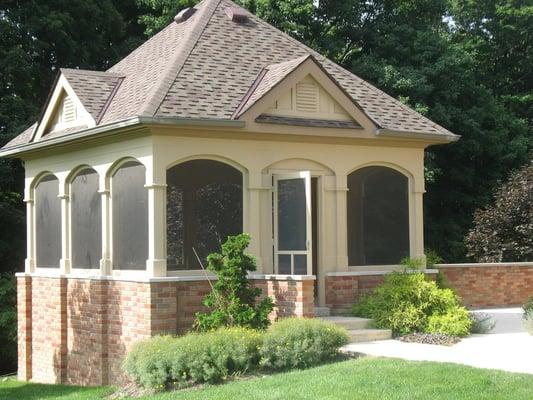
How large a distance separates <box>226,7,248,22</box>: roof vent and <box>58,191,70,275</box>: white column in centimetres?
500

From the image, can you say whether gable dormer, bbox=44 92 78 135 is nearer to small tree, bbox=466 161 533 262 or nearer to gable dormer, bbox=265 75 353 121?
gable dormer, bbox=265 75 353 121

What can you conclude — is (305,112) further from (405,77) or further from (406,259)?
(405,77)

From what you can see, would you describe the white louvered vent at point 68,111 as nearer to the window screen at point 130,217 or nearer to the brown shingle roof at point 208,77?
the brown shingle roof at point 208,77

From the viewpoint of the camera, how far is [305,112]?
1627cm

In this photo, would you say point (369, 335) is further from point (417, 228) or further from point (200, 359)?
point (200, 359)

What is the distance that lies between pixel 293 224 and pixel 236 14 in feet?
17.7

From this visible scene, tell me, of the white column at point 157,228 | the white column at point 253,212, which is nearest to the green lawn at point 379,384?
the white column at point 157,228

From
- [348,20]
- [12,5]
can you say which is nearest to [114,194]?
[12,5]

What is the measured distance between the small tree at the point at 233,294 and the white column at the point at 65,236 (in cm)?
455

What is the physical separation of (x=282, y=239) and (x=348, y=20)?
50.4 feet

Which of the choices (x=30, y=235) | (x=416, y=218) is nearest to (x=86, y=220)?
(x=30, y=235)

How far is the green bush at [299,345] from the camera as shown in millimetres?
12695

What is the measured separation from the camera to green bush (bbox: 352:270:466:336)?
50.3 ft

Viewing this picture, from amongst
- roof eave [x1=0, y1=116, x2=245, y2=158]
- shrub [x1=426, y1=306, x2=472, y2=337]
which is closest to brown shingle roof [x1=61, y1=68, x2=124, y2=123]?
roof eave [x1=0, y1=116, x2=245, y2=158]
